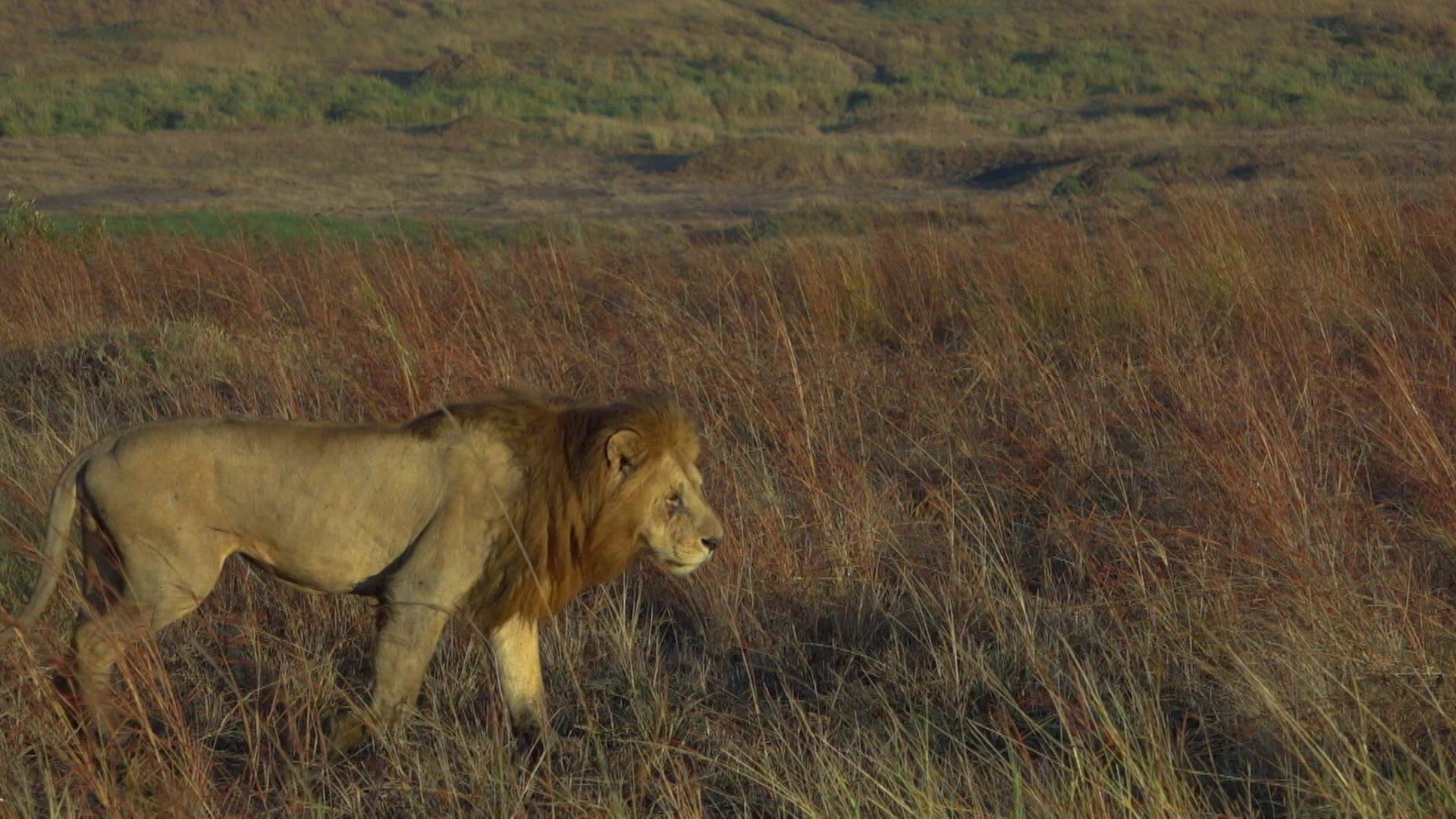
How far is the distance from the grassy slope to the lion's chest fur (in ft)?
82.9

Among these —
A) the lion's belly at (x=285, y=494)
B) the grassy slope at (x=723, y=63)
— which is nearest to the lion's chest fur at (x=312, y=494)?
the lion's belly at (x=285, y=494)

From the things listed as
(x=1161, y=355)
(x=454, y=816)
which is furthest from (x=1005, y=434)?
(x=454, y=816)

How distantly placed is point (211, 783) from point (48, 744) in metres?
0.44

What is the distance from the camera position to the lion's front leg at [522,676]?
12.1 feet

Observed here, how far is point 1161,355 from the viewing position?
5887 millimetres

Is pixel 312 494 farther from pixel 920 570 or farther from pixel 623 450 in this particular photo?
pixel 920 570

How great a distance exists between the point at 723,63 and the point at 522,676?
37.5 metres

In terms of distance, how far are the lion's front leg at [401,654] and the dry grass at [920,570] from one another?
0.53ft

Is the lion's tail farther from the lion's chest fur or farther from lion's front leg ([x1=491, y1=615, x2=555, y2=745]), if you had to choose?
lion's front leg ([x1=491, y1=615, x2=555, y2=745])

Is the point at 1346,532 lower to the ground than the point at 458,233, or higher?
higher

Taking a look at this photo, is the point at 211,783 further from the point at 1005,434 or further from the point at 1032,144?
the point at 1032,144

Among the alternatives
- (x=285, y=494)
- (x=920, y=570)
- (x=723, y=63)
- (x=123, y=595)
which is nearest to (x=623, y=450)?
(x=285, y=494)

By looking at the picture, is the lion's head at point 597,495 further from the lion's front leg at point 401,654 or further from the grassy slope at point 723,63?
the grassy slope at point 723,63

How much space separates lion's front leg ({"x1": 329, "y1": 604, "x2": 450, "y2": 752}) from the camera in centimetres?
344
